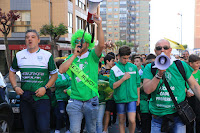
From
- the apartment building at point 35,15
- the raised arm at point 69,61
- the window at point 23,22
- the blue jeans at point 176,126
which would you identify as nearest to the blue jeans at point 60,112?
the raised arm at point 69,61

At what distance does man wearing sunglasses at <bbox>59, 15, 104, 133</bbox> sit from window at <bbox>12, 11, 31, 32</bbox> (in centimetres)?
2907

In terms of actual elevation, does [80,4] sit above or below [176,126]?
above

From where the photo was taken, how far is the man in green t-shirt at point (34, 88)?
14.8 feet

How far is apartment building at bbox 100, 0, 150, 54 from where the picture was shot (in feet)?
439

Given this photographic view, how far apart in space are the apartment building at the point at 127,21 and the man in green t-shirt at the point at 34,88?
413 feet

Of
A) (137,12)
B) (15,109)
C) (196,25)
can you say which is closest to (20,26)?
(15,109)

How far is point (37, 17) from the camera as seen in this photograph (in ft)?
106

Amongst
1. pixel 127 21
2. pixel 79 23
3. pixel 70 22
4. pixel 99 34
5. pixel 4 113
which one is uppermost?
pixel 127 21

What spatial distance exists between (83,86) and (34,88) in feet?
2.52

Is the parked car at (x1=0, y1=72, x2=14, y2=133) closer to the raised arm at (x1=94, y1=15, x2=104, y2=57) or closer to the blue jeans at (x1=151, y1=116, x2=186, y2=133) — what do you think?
the raised arm at (x1=94, y1=15, x2=104, y2=57)

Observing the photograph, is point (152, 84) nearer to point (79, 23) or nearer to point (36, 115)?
point (36, 115)

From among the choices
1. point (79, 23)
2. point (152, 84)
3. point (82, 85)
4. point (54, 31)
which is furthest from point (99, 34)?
point (79, 23)

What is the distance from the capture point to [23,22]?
1276 inches

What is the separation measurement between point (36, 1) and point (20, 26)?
3.30m
